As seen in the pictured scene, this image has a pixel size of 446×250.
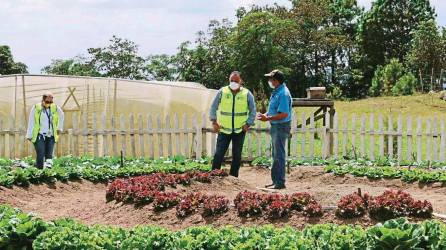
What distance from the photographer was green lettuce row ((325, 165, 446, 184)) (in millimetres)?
11969

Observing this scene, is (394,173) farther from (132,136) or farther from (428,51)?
(428,51)

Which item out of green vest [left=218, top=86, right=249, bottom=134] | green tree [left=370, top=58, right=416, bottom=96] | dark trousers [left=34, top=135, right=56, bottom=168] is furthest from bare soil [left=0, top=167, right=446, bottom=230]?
green tree [left=370, top=58, right=416, bottom=96]

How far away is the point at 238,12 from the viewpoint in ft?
173

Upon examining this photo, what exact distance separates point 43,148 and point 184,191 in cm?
436

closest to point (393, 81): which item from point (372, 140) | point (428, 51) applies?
point (428, 51)

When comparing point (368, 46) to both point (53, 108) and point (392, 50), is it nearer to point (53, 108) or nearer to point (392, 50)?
point (392, 50)

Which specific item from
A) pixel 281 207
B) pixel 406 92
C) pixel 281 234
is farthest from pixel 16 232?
pixel 406 92

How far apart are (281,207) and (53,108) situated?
7.23m

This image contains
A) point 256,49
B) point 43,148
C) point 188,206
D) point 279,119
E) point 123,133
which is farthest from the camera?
point 256,49

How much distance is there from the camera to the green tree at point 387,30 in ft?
169

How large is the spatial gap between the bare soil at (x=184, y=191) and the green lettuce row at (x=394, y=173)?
11 centimetres

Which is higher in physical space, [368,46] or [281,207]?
[368,46]

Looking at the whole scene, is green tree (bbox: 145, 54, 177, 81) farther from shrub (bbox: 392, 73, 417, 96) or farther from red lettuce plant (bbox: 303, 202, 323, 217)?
red lettuce plant (bbox: 303, 202, 323, 217)

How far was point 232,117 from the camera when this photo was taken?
12.3 m
